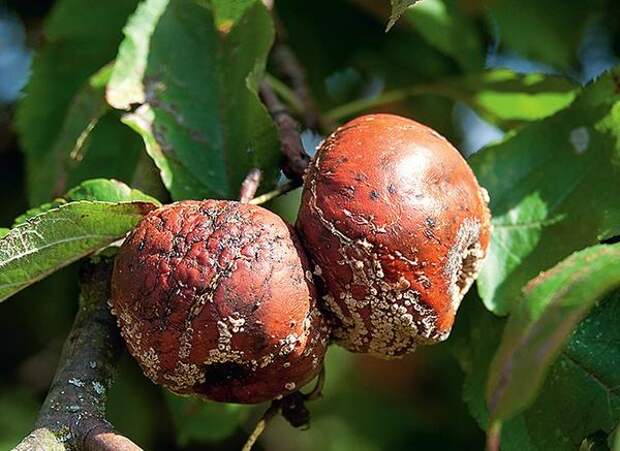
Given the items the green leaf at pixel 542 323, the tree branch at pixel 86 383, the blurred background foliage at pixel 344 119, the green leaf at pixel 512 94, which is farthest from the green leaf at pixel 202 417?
the green leaf at pixel 542 323

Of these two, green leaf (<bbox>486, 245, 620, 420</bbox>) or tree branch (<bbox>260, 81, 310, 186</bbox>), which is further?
tree branch (<bbox>260, 81, 310, 186</bbox>)

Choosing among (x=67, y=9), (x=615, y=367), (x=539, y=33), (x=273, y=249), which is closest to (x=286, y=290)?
(x=273, y=249)

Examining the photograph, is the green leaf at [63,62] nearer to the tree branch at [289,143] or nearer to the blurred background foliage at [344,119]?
the blurred background foliage at [344,119]

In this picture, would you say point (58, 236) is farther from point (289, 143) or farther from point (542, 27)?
point (542, 27)

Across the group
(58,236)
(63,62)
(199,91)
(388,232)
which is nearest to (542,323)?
(388,232)

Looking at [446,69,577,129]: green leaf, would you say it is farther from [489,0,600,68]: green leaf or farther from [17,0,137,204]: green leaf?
[17,0,137,204]: green leaf

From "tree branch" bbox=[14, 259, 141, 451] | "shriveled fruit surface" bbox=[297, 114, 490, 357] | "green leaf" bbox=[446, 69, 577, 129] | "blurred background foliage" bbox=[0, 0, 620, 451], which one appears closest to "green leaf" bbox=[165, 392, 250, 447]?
"blurred background foliage" bbox=[0, 0, 620, 451]

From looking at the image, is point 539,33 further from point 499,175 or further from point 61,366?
point 61,366
